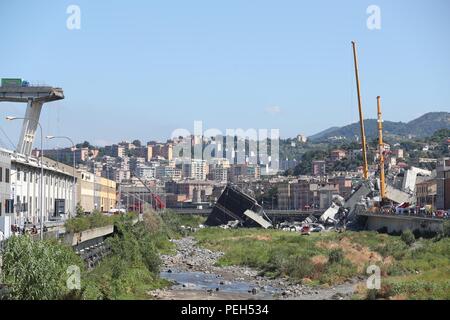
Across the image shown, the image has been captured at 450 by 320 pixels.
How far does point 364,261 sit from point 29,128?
30.8 m

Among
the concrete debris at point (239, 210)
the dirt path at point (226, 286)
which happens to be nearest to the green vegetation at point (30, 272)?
the dirt path at point (226, 286)

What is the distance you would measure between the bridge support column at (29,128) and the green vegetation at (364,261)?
18.7 m

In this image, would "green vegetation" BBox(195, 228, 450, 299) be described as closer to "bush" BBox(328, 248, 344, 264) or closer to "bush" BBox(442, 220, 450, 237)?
"bush" BBox(328, 248, 344, 264)

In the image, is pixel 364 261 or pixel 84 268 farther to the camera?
pixel 364 261

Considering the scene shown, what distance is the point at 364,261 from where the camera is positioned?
6047cm

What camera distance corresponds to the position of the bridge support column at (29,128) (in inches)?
2822

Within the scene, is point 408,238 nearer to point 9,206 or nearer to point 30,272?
point 9,206

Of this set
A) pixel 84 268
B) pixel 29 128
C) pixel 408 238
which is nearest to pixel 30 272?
pixel 84 268

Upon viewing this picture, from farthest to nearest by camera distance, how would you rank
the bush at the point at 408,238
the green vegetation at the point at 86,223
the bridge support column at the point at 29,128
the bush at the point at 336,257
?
the bush at the point at 408,238 < the bridge support column at the point at 29,128 < the bush at the point at 336,257 < the green vegetation at the point at 86,223

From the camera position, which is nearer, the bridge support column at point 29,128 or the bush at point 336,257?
the bush at point 336,257

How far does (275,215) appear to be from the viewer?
163m

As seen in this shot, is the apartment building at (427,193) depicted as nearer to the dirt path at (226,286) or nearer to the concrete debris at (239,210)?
the concrete debris at (239,210)
